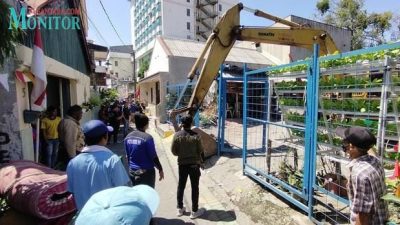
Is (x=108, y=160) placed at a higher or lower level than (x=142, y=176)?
higher

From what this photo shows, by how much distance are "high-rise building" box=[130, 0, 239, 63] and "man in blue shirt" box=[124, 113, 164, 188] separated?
45647 millimetres

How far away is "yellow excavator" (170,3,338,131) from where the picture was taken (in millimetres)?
8352

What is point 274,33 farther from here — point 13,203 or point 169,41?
point 169,41

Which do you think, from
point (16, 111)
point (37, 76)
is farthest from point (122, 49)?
point (16, 111)

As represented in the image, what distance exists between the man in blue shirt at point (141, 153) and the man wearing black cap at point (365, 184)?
2652mm

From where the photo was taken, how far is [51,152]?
265 inches

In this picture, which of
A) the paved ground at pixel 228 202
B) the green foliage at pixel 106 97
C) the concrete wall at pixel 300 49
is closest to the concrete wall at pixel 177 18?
the concrete wall at pixel 300 49

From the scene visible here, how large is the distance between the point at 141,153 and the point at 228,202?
221 cm

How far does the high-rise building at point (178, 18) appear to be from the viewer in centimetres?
5425

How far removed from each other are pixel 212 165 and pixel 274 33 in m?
4.05

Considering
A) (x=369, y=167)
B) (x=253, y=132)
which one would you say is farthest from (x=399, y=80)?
(x=253, y=132)

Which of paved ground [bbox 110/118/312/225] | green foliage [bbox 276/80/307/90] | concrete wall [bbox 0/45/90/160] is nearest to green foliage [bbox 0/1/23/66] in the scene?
concrete wall [bbox 0/45/90/160]

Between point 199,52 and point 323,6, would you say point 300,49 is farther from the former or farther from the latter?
point 323,6

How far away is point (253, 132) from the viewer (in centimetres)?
1196
